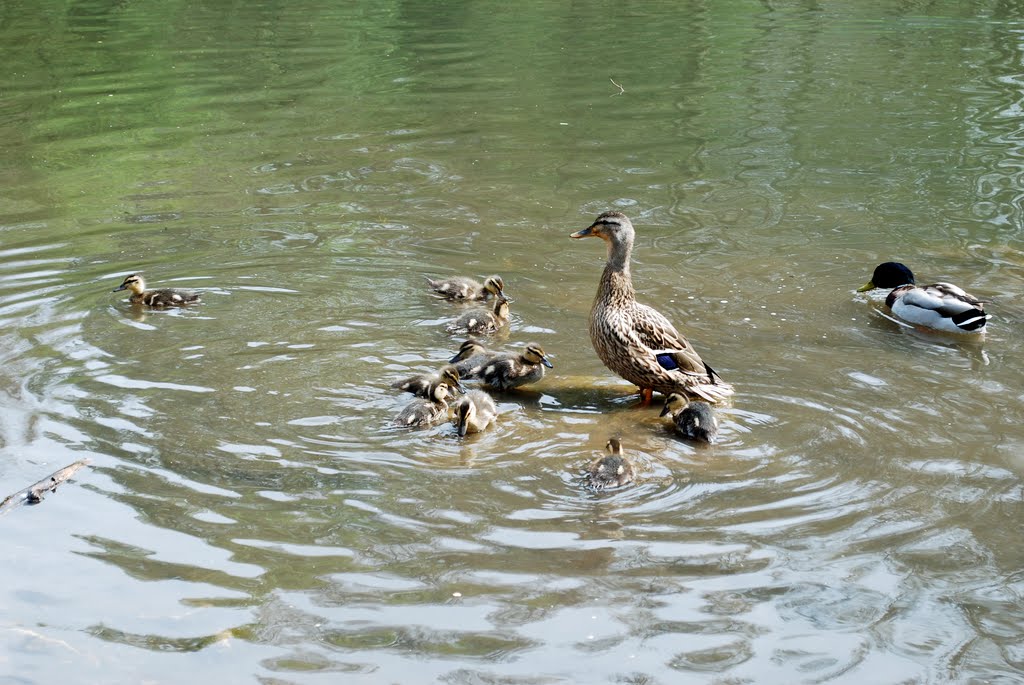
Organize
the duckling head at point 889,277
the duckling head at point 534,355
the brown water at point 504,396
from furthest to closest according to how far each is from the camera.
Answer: the duckling head at point 889,277 < the duckling head at point 534,355 < the brown water at point 504,396

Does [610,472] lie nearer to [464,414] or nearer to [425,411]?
[464,414]

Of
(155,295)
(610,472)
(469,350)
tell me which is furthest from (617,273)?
(155,295)

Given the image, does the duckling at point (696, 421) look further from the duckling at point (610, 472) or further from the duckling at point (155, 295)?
the duckling at point (155, 295)

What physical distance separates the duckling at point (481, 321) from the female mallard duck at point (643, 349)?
87cm

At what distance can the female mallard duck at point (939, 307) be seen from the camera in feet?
23.6

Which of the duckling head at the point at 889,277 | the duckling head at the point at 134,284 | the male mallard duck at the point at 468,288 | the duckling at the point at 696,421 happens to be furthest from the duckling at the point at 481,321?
the duckling head at the point at 889,277

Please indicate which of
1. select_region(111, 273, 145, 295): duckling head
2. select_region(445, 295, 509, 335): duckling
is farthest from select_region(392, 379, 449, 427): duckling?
select_region(111, 273, 145, 295): duckling head

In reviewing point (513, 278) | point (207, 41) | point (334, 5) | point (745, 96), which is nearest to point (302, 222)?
point (513, 278)

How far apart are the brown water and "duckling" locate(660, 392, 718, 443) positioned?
4.1 inches

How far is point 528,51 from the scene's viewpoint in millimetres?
16953

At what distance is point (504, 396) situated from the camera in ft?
21.2

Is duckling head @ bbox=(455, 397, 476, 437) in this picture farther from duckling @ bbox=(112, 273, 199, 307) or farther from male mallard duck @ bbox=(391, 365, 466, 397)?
duckling @ bbox=(112, 273, 199, 307)

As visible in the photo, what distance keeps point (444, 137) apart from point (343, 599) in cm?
825

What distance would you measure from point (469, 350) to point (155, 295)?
6.98ft
